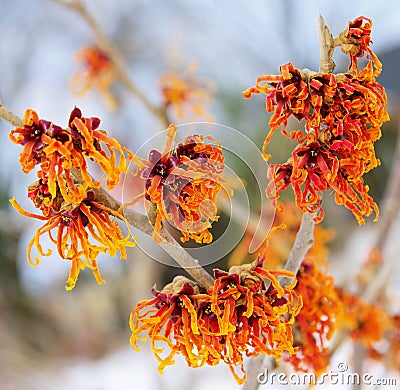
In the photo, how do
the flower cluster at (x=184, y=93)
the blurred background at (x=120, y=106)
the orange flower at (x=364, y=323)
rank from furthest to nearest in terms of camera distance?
the blurred background at (x=120, y=106), the flower cluster at (x=184, y=93), the orange flower at (x=364, y=323)

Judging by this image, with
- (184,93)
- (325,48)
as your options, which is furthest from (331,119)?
(184,93)

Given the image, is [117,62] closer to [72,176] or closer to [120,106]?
[72,176]

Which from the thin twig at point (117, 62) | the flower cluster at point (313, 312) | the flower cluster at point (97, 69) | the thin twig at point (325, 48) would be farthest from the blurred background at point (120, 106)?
the thin twig at point (325, 48)

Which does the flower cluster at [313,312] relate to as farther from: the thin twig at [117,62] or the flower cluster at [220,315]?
the thin twig at [117,62]

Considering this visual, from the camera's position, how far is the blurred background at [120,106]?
3.96 feet

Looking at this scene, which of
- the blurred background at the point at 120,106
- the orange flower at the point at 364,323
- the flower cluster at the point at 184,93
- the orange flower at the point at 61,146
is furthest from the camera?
the blurred background at the point at 120,106

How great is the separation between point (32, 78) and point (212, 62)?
510 mm

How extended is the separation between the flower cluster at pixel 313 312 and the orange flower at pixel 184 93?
0.28 m

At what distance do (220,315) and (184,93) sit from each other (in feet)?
1.24

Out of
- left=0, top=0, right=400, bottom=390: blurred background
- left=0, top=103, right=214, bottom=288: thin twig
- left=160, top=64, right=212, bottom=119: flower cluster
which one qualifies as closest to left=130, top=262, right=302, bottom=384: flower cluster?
left=0, top=103, right=214, bottom=288: thin twig

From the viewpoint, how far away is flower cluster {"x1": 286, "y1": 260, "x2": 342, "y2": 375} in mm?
315

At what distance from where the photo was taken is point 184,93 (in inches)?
23.4

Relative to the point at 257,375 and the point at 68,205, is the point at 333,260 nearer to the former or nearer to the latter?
the point at 257,375

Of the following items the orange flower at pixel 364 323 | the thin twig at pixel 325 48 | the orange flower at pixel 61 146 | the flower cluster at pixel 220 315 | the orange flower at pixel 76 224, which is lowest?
the flower cluster at pixel 220 315
